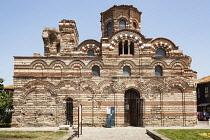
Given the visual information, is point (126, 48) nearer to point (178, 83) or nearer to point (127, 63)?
point (127, 63)

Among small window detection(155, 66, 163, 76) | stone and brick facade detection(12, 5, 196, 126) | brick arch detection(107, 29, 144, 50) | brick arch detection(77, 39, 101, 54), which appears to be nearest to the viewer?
stone and brick facade detection(12, 5, 196, 126)

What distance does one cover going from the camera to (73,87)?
1798 centimetres

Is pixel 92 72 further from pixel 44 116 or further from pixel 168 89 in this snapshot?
pixel 168 89

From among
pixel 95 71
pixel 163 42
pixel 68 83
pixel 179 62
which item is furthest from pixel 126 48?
pixel 68 83

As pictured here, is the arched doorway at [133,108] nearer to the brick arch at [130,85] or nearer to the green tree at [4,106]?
the brick arch at [130,85]

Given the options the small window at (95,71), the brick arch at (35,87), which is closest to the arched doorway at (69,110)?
the brick arch at (35,87)

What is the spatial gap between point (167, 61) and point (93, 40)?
785 centimetres

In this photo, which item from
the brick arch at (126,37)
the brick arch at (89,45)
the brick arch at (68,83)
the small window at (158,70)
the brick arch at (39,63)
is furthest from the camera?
the brick arch at (89,45)

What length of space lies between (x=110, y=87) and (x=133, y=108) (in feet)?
9.27

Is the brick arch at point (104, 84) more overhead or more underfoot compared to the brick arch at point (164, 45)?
more underfoot

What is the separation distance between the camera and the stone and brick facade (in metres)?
17.7

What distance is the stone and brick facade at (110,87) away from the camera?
58.0ft

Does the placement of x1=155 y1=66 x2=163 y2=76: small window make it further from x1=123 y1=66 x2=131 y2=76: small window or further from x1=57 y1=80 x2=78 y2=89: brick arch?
x1=57 y1=80 x2=78 y2=89: brick arch

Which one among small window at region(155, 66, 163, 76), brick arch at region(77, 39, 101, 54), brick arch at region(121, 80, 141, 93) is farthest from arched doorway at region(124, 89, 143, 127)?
brick arch at region(77, 39, 101, 54)
